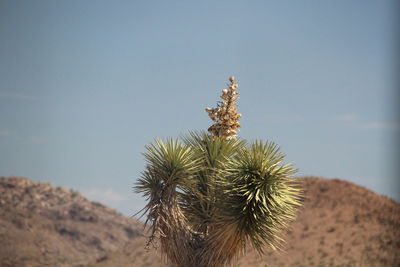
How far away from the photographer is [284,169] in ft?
48.0

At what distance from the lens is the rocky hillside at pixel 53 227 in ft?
152

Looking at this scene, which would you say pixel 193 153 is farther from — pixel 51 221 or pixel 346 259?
pixel 51 221

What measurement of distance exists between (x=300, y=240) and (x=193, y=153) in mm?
19879

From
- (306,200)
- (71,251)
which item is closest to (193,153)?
(306,200)

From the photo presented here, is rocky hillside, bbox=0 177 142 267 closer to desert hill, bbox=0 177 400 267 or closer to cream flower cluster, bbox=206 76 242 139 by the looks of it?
desert hill, bbox=0 177 400 267

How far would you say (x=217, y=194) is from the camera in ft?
49.8

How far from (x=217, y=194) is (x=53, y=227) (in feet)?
139

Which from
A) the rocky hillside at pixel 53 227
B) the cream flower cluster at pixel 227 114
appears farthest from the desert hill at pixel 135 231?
the cream flower cluster at pixel 227 114

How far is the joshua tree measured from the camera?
47.1 feet

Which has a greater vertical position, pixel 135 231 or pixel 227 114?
pixel 135 231

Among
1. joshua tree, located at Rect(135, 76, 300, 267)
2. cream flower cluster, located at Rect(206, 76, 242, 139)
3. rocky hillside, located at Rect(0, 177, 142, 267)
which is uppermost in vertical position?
rocky hillside, located at Rect(0, 177, 142, 267)

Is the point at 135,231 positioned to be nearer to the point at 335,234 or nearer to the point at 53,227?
the point at 53,227

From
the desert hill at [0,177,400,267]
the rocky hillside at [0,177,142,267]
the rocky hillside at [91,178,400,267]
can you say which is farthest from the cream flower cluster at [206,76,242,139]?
the rocky hillside at [0,177,142,267]

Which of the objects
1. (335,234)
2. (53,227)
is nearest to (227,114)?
(335,234)
